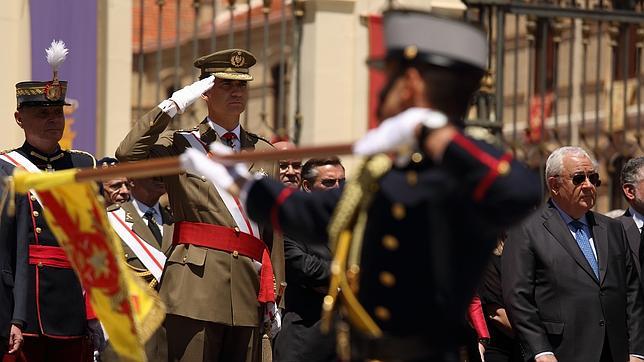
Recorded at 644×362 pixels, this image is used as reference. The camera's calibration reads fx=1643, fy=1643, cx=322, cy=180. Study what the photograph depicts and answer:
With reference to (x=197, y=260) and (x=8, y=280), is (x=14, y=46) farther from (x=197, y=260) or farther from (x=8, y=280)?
(x=197, y=260)

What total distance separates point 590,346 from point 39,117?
10.7 feet

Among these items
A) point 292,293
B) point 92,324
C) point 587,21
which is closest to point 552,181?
point 292,293

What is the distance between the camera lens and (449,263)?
5.41 meters

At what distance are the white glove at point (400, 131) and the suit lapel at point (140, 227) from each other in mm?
4440

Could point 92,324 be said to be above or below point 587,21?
below

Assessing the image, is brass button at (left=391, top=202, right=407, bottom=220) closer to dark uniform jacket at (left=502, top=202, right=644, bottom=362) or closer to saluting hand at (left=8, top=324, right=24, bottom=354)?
saluting hand at (left=8, top=324, right=24, bottom=354)

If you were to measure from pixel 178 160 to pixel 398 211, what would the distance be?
0.92 meters

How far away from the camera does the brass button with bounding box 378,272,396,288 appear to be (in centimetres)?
546

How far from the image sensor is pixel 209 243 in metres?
8.17

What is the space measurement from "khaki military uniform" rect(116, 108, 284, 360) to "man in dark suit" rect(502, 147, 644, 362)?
1.70 metres

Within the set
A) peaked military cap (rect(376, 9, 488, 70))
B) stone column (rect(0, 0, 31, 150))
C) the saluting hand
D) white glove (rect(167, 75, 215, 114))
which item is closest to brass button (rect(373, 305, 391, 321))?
peaked military cap (rect(376, 9, 488, 70))

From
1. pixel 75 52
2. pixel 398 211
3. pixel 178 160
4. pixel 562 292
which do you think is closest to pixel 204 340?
pixel 562 292

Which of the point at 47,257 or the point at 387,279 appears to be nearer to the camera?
the point at 387,279

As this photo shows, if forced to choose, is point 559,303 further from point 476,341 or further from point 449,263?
point 449,263
